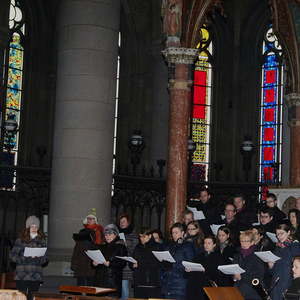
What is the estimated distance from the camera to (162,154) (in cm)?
3072

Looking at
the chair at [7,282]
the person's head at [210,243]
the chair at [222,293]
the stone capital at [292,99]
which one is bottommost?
the chair at [7,282]

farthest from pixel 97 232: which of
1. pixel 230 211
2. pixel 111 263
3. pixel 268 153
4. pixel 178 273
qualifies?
pixel 268 153

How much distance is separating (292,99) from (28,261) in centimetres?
1205

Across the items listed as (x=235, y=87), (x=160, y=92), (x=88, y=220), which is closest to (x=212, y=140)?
(x=235, y=87)

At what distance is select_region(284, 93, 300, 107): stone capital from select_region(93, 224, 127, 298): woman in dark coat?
10.9 metres

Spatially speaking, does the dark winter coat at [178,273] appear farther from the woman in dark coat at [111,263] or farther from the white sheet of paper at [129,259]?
the woman in dark coat at [111,263]

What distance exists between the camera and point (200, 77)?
35.2 meters

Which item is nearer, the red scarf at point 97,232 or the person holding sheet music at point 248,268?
the person holding sheet music at point 248,268

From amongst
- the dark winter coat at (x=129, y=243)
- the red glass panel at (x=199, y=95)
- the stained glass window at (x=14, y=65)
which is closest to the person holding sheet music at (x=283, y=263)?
the dark winter coat at (x=129, y=243)

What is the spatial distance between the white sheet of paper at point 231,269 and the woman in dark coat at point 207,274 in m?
0.43

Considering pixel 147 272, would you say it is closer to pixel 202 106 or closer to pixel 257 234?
pixel 257 234

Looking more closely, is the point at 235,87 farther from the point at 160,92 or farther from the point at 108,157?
the point at 108,157

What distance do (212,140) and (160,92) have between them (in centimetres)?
450

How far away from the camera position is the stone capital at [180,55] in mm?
20797
